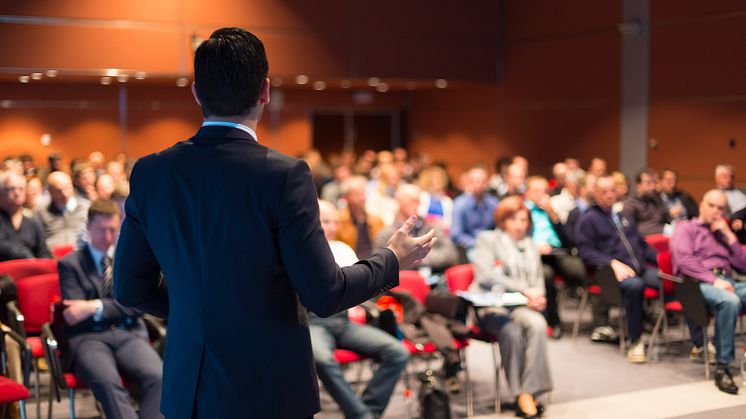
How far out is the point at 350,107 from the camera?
17656 mm

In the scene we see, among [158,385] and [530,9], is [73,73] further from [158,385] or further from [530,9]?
[158,385]

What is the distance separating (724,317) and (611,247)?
1428mm

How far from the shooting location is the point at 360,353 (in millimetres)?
5496

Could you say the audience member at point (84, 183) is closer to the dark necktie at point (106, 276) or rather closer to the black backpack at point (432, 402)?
the dark necktie at point (106, 276)

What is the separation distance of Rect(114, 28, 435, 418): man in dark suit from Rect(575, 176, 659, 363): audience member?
5966mm

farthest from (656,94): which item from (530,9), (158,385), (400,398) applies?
(158,385)

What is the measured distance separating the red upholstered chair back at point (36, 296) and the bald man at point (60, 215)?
97.6 inches

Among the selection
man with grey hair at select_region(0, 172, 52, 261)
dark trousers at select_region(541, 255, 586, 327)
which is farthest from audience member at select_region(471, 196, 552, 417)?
man with grey hair at select_region(0, 172, 52, 261)

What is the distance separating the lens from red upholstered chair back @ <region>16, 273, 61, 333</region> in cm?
565

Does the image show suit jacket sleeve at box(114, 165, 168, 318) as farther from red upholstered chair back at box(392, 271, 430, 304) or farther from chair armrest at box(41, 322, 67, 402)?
red upholstered chair back at box(392, 271, 430, 304)

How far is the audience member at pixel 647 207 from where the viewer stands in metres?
9.34

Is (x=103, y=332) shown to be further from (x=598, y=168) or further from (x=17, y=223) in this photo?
(x=598, y=168)

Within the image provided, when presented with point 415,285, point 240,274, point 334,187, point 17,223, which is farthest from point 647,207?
point 240,274

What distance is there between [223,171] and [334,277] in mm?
340
